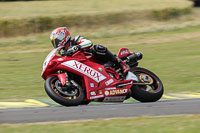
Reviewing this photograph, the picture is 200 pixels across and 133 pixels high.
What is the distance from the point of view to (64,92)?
734cm

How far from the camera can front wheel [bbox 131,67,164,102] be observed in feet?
25.8

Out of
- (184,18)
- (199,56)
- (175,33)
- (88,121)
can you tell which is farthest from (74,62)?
(184,18)

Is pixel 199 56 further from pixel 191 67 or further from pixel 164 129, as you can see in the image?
pixel 164 129

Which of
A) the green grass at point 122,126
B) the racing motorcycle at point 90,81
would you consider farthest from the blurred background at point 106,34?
the green grass at point 122,126

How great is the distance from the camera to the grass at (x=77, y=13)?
23797 mm

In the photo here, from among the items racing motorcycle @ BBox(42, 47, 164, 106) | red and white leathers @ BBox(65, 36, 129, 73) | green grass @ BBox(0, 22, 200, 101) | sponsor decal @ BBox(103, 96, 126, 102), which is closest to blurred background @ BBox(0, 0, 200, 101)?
green grass @ BBox(0, 22, 200, 101)

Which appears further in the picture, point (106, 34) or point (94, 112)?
point (106, 34)

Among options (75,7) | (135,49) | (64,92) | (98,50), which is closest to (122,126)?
(64,92)

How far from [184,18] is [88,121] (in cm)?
2336

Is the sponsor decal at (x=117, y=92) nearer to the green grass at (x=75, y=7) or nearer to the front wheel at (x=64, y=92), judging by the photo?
the front wheel at (x=64, y=92)

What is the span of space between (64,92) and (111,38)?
1547 centimetres

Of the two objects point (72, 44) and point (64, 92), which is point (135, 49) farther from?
point (64, 92)

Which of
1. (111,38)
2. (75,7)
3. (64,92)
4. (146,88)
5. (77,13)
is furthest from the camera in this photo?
(75,7)

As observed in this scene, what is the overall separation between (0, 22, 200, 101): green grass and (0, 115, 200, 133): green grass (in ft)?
13.5
